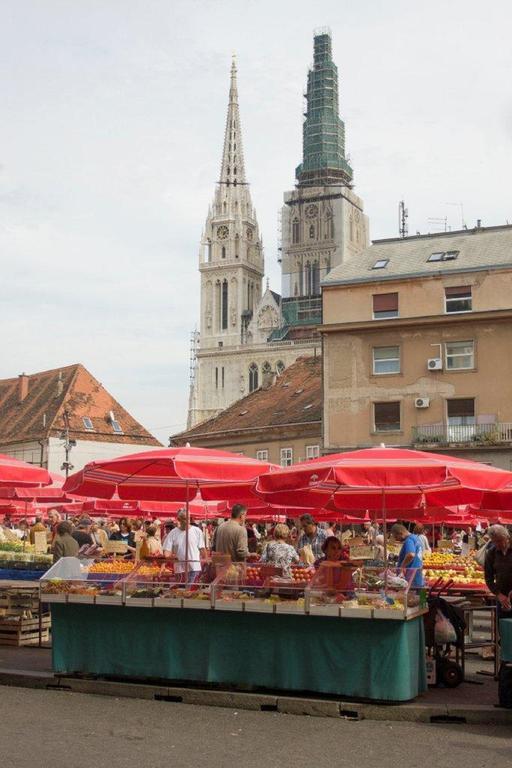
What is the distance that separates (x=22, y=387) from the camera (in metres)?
77.5

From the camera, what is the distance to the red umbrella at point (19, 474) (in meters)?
16.3

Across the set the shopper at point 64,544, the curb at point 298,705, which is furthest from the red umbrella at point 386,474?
the shopper at point 64,544

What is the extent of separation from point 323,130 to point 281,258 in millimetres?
18145

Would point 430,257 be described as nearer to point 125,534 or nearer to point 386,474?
point 125,534

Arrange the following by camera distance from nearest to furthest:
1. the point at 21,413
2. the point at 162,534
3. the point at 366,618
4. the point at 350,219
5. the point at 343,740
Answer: the point at 343,740
the point at 366,618
the point at 162,534
the point at 21,413
the point at 350,219

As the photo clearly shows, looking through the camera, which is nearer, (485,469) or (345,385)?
(485,469)

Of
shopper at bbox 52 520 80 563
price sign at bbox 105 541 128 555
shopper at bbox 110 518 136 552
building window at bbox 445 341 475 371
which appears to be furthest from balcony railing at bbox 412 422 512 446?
shopper at bbox 52 520 80 563

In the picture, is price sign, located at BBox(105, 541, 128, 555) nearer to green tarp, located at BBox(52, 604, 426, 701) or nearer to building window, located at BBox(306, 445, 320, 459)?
green tarp, located at BBox(52, 604, 426, 701)

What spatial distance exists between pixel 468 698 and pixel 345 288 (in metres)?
35.3

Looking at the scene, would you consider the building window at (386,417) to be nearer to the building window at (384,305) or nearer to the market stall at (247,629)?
the building window at (384,305)

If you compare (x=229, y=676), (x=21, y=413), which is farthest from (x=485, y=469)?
(x=21, y=413)

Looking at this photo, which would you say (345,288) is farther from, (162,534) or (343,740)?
(343,740)

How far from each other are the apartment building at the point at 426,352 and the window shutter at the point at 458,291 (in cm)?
4

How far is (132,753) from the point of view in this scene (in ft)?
28.8
